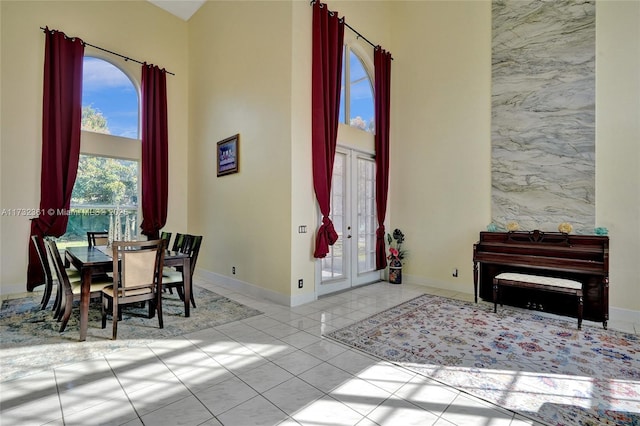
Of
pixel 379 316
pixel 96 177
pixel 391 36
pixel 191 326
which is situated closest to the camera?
pixel 191 326

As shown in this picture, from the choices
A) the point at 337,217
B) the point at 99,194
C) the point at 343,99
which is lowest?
the point at 337,217

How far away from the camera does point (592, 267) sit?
3436mm

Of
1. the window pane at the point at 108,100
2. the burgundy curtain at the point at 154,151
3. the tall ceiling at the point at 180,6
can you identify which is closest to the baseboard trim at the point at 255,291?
the burgundy curtain at the point at 154,151

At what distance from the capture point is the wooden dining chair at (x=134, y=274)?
118 inches

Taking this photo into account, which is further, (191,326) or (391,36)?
Answer: (391,36)

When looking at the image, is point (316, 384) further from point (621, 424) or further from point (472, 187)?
point (472, 187)

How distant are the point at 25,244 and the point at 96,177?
1.48 metres

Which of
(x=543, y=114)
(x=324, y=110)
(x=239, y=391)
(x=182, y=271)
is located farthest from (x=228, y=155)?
(x=543, y=114)

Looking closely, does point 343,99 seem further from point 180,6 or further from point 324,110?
point 180,6

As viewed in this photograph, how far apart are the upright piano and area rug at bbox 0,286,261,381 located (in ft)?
10.7

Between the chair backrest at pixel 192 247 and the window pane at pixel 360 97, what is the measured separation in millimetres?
3129

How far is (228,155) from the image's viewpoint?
5336 mm

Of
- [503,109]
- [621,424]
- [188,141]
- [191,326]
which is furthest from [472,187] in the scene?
[188,141]

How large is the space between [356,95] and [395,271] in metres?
3.22
